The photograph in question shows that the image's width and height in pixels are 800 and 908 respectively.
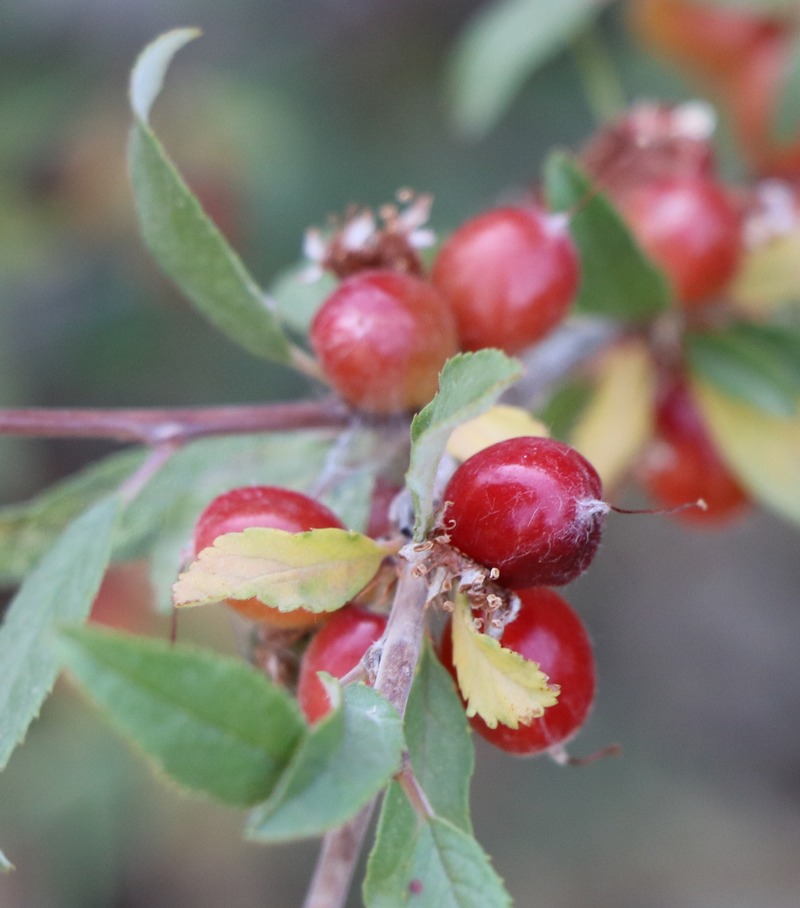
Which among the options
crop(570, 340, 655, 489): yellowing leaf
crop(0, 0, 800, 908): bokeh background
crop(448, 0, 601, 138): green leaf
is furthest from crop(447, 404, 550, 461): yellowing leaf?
crop(0, 0, 800, 908): bokeh background

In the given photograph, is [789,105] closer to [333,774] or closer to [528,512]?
[528,512]

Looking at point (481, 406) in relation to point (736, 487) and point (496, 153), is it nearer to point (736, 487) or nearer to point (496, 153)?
point (736, 487)

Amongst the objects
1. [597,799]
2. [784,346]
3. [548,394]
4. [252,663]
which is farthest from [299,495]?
[597,799]

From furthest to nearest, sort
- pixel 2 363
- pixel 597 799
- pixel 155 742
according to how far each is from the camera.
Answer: pixel 597 799, pixel 2 363, pixel 155 742

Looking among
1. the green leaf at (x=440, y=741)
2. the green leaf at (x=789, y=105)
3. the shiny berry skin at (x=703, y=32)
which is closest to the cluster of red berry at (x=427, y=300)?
the green leaf at (x=440, y=741)

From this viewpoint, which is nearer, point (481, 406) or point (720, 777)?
point (481, 406)

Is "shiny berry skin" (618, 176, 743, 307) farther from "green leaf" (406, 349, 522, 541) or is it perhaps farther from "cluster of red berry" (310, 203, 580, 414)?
"green leaf" (406, 349, 522, 541)

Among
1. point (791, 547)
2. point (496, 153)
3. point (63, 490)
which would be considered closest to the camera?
point (63, 490)
